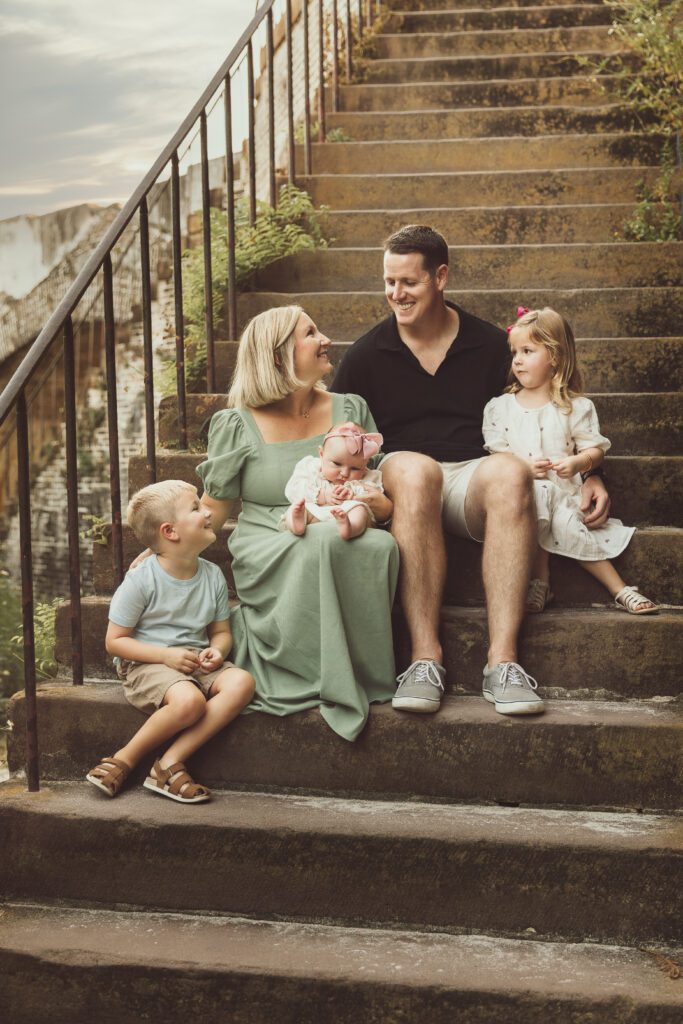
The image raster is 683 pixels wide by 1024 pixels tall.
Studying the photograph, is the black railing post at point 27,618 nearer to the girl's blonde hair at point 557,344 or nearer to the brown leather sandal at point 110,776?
the brown leather sandal at point 110,776

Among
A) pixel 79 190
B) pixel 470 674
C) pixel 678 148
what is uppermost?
A: pixel 79 190

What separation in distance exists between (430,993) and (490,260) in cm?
303

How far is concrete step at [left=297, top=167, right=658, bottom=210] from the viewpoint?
15.5ft

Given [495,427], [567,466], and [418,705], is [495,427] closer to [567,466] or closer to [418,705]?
[567,466]

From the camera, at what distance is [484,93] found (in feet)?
17.9

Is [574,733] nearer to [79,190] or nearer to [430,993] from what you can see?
[430,993]

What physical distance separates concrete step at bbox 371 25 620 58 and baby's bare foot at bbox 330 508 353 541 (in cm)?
421

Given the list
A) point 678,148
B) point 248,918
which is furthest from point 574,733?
point 678,148

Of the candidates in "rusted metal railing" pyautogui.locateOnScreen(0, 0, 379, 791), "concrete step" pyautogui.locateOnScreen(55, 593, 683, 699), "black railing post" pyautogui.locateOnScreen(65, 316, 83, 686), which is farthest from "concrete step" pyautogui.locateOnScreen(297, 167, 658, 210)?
"concrete step" pyautogui.locateOnScreen(55, 593, 683, 699)

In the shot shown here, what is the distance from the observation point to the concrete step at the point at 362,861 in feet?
7.54

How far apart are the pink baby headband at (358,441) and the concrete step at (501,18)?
4297mm

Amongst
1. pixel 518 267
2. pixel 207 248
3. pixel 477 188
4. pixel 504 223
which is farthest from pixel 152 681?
pixel 477 188

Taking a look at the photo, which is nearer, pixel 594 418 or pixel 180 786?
pixel 180 786

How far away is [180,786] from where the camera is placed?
254cm
